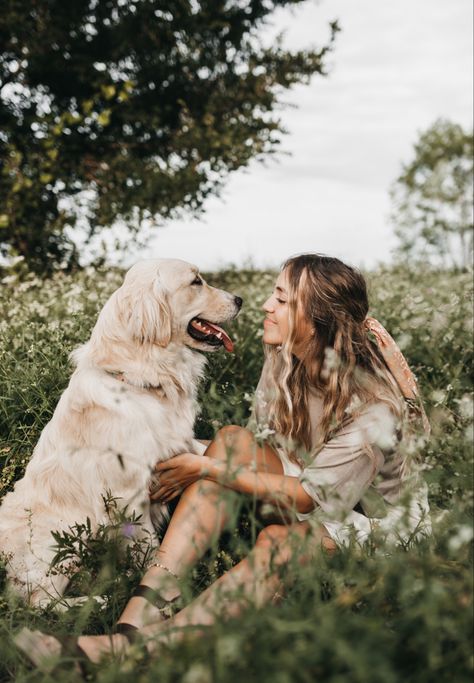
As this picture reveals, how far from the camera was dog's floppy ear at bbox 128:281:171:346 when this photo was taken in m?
3.35

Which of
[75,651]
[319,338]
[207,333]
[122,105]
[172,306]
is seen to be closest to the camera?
[75,651]

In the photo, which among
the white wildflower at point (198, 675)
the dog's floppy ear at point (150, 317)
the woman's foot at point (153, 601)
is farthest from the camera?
the dog's floppy ear at point (150, 317)

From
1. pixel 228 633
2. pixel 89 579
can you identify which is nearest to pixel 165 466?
pixel 89 579

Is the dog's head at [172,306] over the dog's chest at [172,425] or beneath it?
over

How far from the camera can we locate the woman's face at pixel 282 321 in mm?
3234

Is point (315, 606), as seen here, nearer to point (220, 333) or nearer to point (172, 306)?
point (172, 306)

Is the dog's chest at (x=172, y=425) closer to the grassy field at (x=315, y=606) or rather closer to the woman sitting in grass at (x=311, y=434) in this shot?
the woman sitting in grass at (x=311, y=434)

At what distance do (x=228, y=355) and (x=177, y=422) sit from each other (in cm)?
148

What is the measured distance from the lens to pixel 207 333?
368 centimetres

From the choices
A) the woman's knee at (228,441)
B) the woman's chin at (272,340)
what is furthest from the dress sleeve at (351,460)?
the woman's chin at (272,340)

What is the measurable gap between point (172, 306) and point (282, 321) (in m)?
0.59

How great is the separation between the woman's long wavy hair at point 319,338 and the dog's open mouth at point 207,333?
52 centimetres

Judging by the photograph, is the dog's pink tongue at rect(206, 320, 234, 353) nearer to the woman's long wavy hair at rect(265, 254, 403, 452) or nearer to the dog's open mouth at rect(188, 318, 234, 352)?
the dog's open mouth at rect(188, 318, 234, 352)

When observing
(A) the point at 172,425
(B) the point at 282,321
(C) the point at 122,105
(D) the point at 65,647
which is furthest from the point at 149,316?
(C) the point at 122,105
